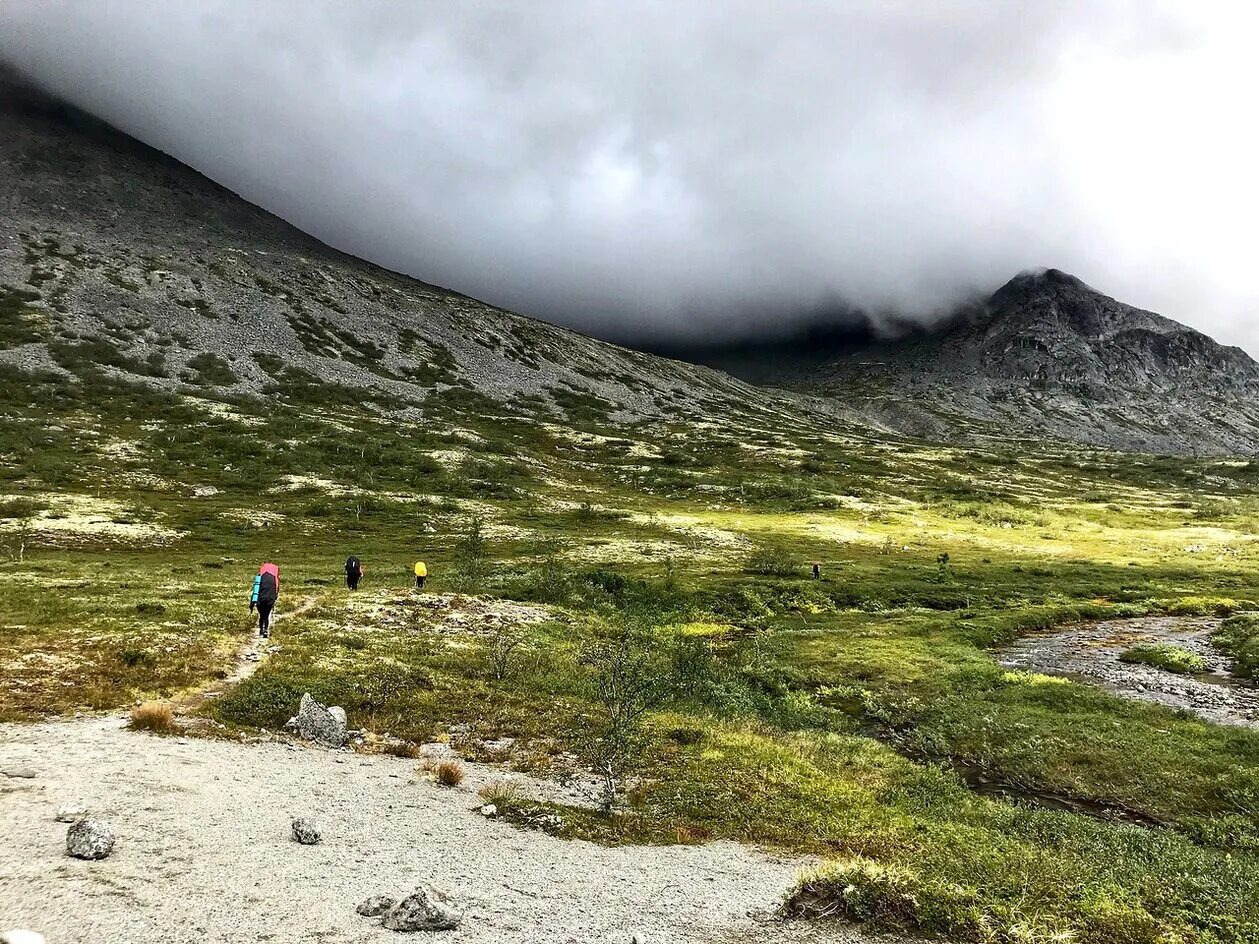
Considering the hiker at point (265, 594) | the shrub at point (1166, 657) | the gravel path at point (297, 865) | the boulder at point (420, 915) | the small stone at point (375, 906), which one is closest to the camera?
the gravel path at point (297, 865)

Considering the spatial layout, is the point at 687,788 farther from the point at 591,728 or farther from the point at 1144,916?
the point at 1144,916

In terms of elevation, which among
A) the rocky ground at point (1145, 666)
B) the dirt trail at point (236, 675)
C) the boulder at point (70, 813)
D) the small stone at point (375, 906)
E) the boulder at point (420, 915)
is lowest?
the dirt trail at point (236, 675)

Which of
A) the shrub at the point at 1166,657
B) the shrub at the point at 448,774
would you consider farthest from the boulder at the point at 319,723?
the shrub at the point at 1166,657

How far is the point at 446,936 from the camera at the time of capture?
10.9m

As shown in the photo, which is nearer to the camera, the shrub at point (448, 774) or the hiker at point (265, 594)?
the shrub at point (448, 774)

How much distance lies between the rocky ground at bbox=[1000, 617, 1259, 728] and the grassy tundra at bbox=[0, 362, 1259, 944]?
284 cm

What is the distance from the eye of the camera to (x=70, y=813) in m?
13.4

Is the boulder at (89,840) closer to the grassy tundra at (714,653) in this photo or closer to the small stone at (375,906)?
the small stone at (375,906)

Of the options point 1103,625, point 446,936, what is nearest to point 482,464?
point 1103,625

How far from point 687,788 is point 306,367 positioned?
191m

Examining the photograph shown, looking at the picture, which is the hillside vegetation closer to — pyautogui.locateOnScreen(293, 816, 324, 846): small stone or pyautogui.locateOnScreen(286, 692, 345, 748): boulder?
pyautogui.locateOnScreen(286, 692, 345, 748): boulder

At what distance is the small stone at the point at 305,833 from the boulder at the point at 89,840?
127 inches

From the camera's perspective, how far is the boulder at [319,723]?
71.9 ft

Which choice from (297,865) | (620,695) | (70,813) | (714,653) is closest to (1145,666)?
(714,653)
